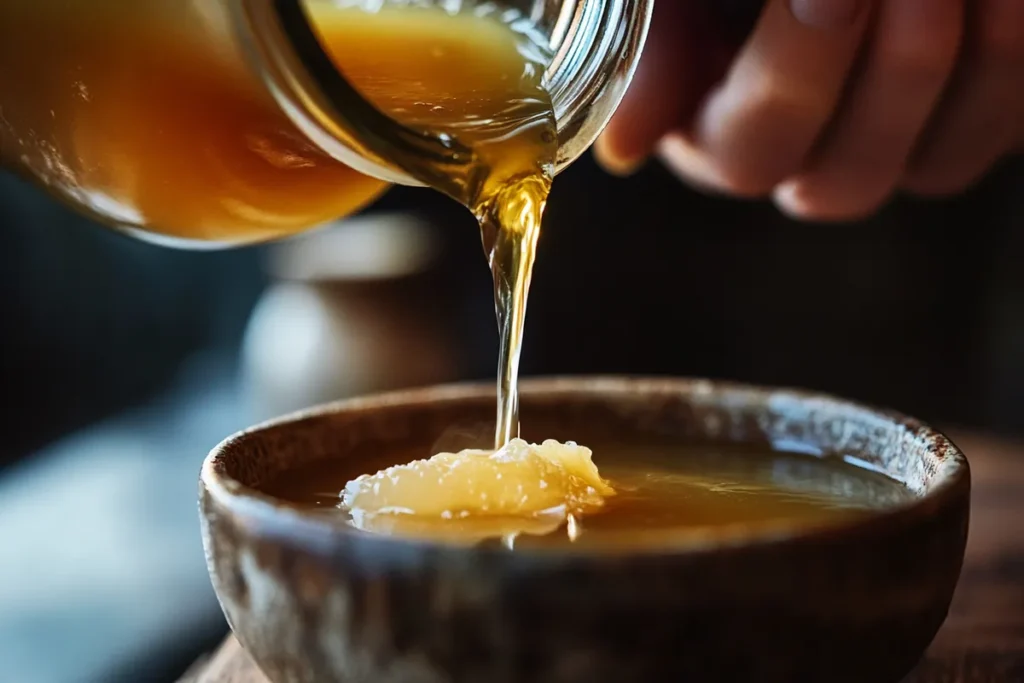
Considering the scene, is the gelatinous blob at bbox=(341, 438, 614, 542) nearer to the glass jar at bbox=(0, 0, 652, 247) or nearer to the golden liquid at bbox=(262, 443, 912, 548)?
the golden liquid at bbox=(262, 443, 912, 548)

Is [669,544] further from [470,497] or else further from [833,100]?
[833,100]

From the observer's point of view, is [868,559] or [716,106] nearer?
[868,559]

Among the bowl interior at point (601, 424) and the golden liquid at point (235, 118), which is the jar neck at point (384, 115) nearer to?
the golden liquid at point (235, 118)

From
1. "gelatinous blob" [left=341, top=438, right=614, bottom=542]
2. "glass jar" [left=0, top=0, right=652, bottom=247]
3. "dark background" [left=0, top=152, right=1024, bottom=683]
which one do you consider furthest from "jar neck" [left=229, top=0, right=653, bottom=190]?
"dark background" [left=0, top=152, right=1024, bottom=683]

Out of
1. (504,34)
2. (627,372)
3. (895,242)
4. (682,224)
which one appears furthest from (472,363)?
(504,34)

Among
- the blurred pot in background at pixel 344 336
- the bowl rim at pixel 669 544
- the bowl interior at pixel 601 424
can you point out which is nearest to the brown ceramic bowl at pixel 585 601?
the bowl rim at pixel 669 544

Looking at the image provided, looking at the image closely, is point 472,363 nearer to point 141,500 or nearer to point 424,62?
point 141,500
